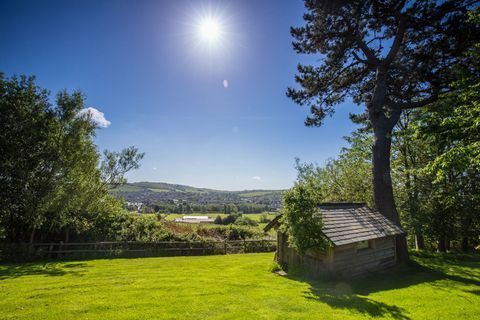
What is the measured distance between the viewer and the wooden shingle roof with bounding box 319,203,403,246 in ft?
35.5

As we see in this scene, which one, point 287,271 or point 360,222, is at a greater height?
point 360,222

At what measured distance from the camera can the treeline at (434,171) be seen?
9910 millimetres

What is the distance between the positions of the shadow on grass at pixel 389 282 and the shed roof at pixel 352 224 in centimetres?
191

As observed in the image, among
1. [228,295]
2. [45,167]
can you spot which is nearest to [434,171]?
[228,295]

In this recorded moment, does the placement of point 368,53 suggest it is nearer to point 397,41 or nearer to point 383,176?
point 397,41

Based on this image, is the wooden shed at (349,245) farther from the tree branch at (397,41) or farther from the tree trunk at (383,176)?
the tree branch at (397,41)

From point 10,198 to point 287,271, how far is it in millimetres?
17078

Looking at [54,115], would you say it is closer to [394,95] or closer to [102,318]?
[102,318]

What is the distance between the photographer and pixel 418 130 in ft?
36.1

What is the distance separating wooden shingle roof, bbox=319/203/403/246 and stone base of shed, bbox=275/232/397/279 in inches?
19.7

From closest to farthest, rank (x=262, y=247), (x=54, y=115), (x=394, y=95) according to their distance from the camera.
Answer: (x=54, y=115) < (x=394, y=95) < (x=262, y=247)

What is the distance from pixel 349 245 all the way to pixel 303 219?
2.90 meters

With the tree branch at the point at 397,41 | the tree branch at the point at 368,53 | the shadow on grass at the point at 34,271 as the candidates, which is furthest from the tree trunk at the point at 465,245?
the shadow on grass at the point at 34,271

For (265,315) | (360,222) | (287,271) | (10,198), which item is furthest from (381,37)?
(10,198)
